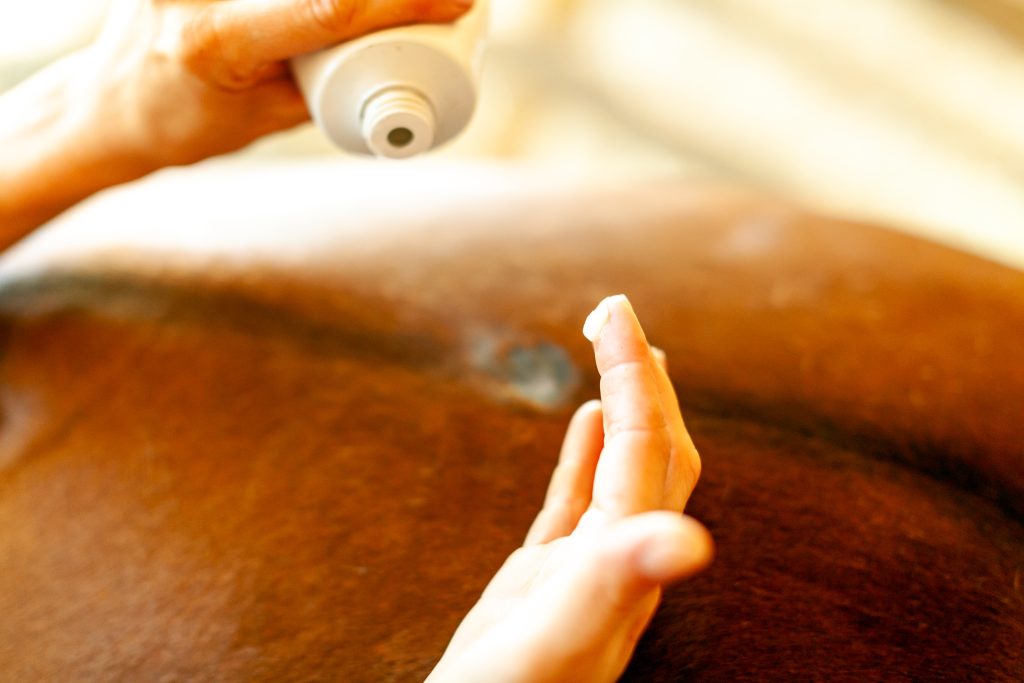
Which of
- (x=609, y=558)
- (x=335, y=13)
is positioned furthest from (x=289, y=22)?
(x=609, y=558)

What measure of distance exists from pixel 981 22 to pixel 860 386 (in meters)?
0.86

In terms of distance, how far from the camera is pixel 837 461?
1.44 feet

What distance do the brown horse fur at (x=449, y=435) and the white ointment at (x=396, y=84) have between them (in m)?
0.12

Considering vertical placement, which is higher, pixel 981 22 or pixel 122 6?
pixel 122 6

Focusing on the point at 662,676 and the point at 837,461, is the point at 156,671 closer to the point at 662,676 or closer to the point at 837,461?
the point at 662,676

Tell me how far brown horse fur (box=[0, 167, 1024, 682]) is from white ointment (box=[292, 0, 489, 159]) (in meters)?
0.12

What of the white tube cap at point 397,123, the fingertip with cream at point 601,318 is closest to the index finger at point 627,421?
the fingertip with cream at point 601,318

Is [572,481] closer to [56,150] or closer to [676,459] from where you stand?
[676,459]

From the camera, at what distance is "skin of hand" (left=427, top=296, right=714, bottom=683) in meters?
0.27

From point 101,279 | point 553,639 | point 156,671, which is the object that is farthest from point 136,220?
point 553,639

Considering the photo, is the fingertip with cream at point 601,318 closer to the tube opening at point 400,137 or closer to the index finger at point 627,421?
the index finger at point 627,421

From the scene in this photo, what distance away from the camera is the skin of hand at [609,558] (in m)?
0.27

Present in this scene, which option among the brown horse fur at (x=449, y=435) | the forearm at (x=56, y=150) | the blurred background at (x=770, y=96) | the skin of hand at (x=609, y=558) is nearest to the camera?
the skin of hand at (x=609, y=558)

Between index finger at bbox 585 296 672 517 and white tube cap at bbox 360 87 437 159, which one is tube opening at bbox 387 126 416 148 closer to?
white tube cap at bbox 360 87 437 159
